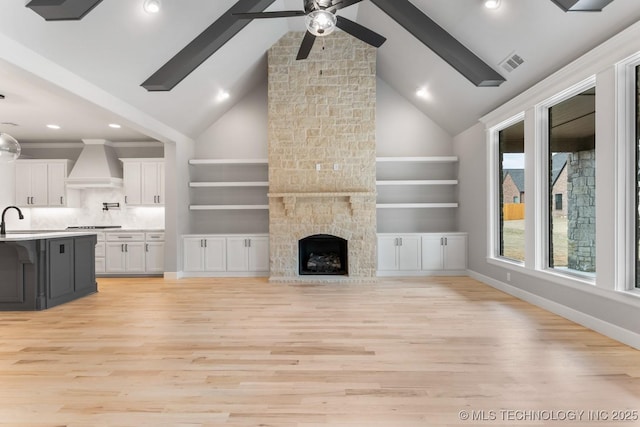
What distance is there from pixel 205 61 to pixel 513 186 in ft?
16.1

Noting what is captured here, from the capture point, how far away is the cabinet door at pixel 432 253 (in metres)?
7.19

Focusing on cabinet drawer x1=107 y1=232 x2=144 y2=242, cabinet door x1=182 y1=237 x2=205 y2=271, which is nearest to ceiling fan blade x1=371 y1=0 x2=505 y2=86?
cabinet door x1=182 y1=237 x2=205 y2=271

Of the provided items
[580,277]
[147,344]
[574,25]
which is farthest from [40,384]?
[574,25]

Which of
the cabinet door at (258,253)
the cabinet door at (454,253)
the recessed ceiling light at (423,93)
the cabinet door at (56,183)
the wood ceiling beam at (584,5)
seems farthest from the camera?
the cabinet door at (56,183)

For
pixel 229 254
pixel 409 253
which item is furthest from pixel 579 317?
pixel 229 254

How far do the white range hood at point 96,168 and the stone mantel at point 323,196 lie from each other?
3571 mm

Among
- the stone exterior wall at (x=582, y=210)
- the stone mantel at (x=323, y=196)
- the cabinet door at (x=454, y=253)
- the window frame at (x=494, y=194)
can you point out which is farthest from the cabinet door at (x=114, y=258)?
the stone exterior wall at (x=582, y=210)

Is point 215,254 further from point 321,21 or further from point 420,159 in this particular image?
point 321,21

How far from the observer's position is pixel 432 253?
7.20 meters

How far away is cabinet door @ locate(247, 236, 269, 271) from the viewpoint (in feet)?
24.1

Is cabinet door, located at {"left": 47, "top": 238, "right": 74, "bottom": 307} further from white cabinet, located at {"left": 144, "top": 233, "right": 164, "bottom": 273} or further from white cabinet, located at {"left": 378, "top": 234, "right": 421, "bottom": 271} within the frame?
white cabinet, located at {"left": 378, "top": 234, "right": 421, "bottom": 271}

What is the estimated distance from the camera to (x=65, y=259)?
5.30 m

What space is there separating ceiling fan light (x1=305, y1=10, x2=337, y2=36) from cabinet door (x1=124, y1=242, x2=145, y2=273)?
577 cm

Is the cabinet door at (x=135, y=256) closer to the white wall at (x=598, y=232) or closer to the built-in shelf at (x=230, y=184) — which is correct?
the built-in shelf at (x=230, y=184)
